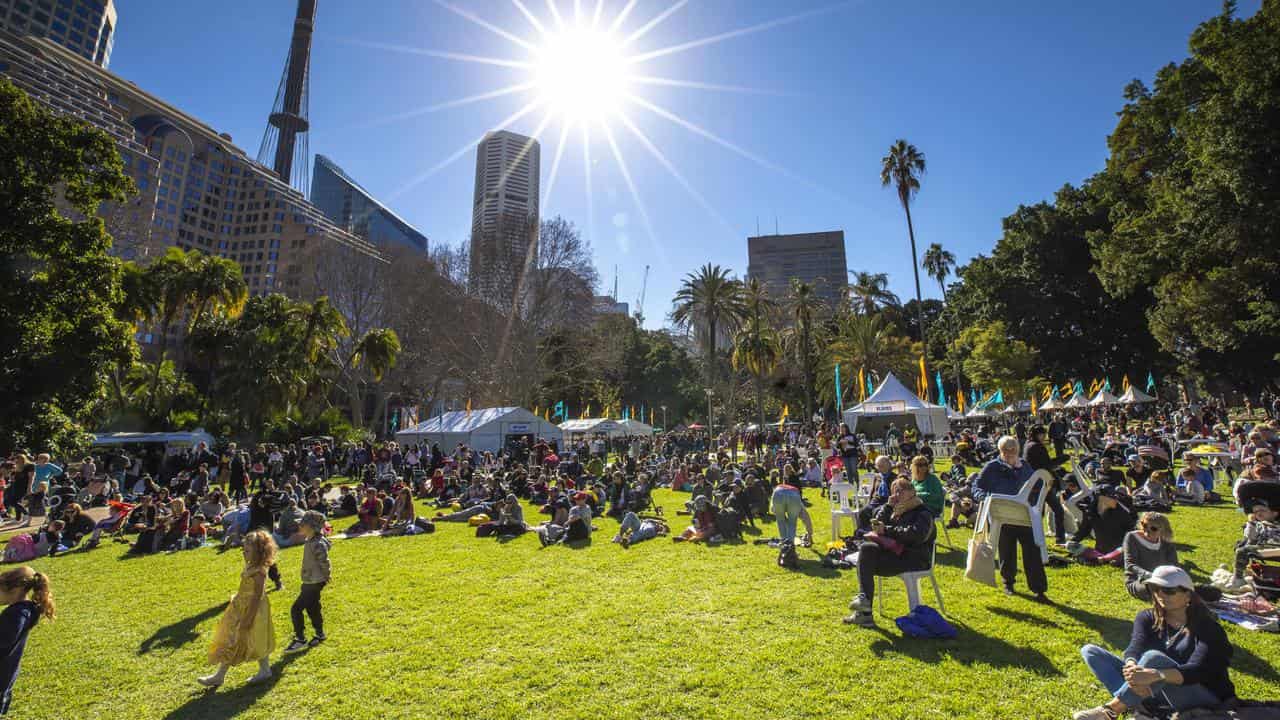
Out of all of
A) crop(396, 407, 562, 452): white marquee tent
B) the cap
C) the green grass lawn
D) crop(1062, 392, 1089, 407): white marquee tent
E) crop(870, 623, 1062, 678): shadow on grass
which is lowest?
the green grass lawn

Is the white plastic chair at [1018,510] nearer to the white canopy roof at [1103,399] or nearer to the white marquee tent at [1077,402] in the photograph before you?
the white canopy roof at [1103,399]

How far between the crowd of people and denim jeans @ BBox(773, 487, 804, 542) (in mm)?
33

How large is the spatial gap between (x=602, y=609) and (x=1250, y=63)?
25.6m

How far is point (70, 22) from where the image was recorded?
80.4m

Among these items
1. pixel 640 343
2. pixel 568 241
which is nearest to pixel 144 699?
pixel 568 241

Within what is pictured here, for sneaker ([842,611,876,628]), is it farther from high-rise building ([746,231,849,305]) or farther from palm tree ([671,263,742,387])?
high-rise building ([746,231,849,305])

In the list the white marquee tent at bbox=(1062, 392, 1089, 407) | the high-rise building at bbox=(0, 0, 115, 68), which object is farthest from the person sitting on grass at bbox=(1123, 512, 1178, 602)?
the high-rise building at bbox=(0, 0, 115, 68)

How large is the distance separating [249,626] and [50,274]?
17693mm

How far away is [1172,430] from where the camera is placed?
20.7m

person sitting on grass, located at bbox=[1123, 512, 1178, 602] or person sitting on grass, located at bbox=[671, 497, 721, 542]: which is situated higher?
person sitting on grass, located at bbox=[1123, 512, 1178, 602]

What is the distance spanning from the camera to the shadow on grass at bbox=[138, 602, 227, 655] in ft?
18.5

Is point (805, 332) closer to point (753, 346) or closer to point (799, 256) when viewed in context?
point (753, 346)

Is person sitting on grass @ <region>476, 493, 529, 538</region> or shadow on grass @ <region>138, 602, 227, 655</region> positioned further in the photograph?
person sitting on grass @ <region>476, 493, 529, 538</region>

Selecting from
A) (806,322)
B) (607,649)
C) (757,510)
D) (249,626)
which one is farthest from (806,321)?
(249,626)
